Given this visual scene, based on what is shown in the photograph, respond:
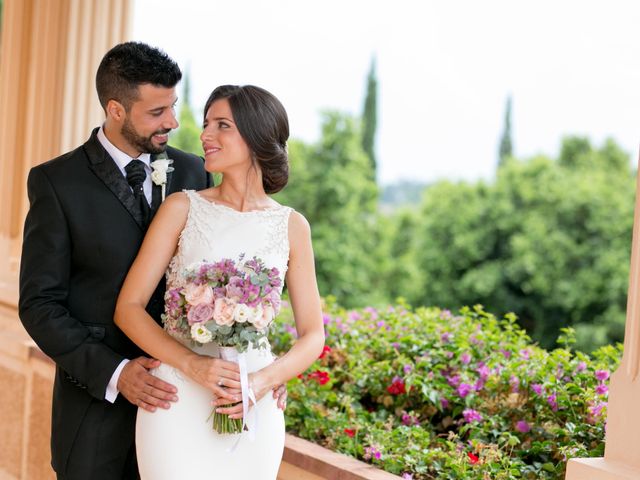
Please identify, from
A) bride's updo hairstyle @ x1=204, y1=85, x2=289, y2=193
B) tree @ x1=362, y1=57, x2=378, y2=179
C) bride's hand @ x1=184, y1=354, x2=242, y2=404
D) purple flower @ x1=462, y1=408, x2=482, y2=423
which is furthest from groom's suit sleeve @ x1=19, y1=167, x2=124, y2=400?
tree @ x1=362, y1=57, x2=378, y2=179

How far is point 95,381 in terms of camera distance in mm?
2404

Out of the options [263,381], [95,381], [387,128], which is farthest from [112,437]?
[387,128]

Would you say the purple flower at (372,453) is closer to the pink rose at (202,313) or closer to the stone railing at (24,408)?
the pink rose at (202,313)

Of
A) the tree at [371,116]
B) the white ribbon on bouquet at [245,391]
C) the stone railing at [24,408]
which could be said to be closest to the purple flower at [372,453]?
the white ribbon on bouquet at [245,391]

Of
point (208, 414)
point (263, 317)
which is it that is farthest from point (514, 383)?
point (263, 317)

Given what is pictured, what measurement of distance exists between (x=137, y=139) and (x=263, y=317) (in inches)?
30.1

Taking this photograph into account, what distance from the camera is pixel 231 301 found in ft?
6.78

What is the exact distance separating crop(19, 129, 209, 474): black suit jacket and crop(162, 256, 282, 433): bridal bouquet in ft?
1.28

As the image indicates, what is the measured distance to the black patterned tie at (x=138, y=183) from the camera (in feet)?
8.39

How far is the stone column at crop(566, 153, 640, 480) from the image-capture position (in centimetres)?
207

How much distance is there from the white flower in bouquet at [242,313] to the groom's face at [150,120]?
725 mm

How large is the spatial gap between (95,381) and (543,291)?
Answer: 62.4 ft

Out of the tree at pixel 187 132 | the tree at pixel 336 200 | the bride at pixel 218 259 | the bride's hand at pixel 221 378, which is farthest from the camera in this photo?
the tree at pixel 187 132

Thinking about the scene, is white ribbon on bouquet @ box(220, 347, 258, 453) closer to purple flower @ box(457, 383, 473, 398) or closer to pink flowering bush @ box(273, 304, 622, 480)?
pink flowering bush @ box(273, 304, 622, 480)
